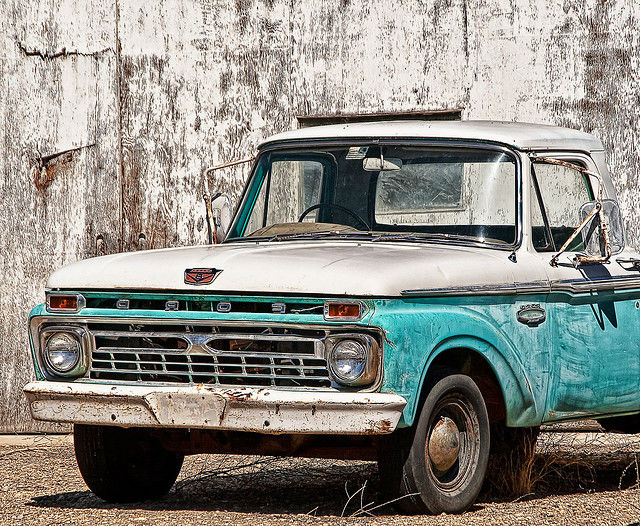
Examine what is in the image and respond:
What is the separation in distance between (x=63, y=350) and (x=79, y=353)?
9 cm

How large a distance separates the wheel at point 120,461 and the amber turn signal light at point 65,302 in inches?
24.2

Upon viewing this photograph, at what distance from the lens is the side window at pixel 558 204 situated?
6352 mm

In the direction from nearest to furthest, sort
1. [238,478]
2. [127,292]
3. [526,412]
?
[127,292], [526,412], [238,478]

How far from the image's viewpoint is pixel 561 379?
20.2 ft

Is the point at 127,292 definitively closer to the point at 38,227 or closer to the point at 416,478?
the point at 416,478

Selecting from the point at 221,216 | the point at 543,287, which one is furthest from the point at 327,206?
the point at 543,287

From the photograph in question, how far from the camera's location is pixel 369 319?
511 cm

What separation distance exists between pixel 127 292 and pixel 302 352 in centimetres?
84

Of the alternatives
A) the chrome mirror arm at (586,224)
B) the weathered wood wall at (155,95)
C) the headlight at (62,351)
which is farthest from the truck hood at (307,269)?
the weathered wood wall at (155,95)

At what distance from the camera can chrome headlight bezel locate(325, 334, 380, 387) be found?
16.8ft

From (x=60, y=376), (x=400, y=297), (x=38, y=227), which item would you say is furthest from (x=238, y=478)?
(x=38, y=227)

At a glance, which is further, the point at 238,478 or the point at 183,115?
the point at 183,115

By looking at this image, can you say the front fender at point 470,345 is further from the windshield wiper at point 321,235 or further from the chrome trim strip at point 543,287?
the windshield wiper at point 321,235

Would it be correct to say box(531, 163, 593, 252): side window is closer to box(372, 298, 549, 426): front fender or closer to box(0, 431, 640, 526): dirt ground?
box(372, 298, 549, 426): front fender
